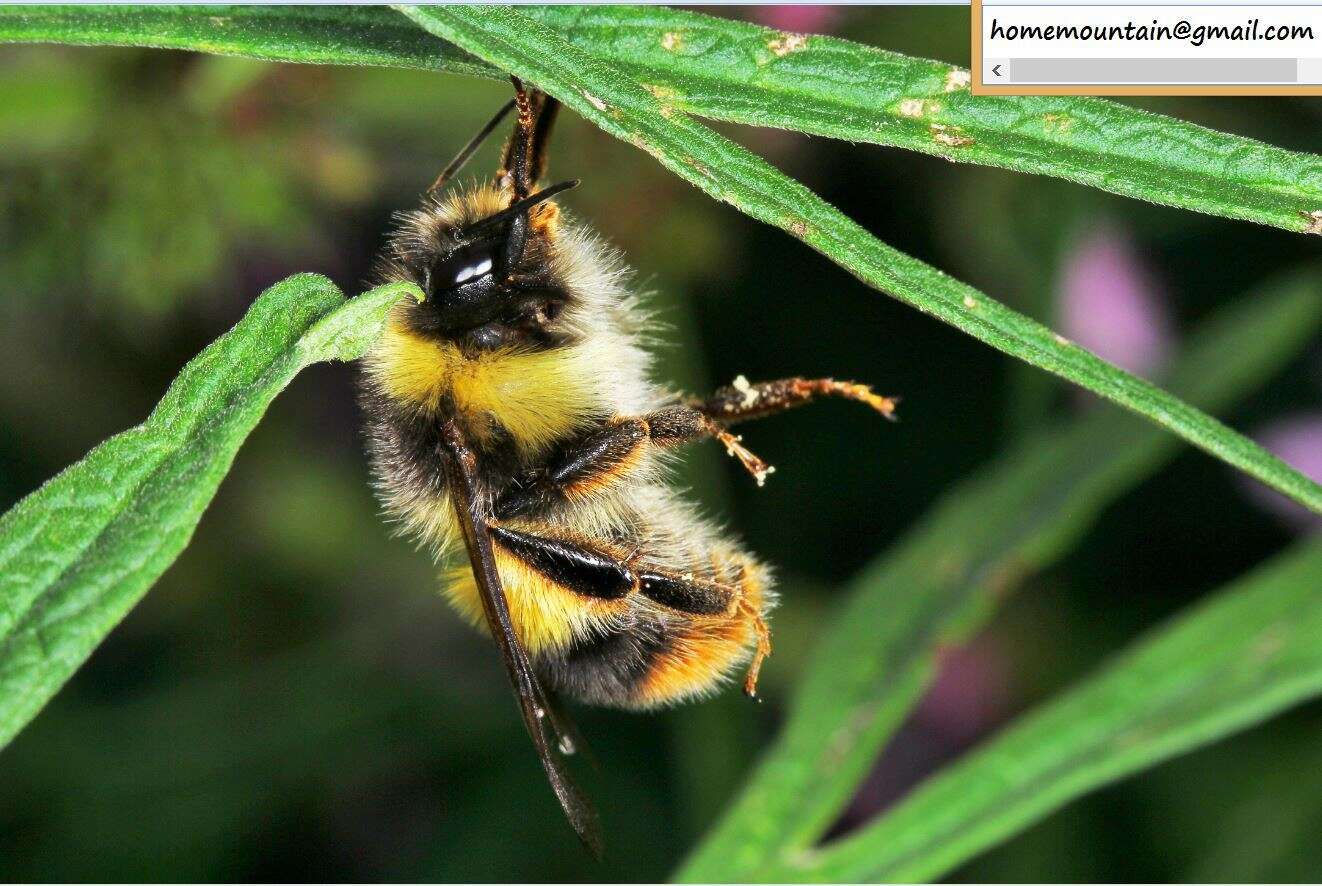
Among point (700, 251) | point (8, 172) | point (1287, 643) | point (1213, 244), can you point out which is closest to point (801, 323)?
point (700, 251)

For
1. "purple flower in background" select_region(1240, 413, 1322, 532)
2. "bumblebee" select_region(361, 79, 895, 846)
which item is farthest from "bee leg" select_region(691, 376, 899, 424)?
"purple flower in background" select_region(1240, 413, 1322, 532)

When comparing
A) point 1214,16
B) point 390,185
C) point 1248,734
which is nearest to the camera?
point 1214,16

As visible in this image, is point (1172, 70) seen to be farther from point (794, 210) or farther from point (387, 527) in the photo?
point (387, 527)

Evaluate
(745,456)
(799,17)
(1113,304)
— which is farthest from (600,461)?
(1113,304)

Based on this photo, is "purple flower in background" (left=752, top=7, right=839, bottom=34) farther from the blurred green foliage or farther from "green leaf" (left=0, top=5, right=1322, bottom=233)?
"green leaf" (left=0, top=5, right=1322, bottom=233)

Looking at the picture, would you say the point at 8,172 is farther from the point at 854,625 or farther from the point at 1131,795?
the point at 1131,795

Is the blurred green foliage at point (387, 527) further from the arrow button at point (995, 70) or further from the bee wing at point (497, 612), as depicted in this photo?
the arrow button at point (995, 70)
